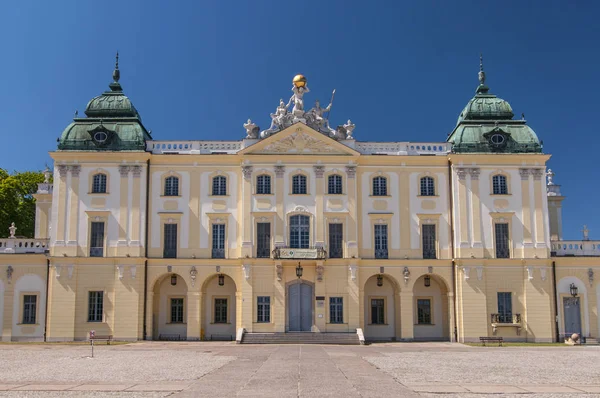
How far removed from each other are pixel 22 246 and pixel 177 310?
10.5 m

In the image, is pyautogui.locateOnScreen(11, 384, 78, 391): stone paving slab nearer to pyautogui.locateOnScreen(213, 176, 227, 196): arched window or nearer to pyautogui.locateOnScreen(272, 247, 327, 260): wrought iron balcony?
pyautogui.locateOnScreen(272, 247, 327, 260): wrought iron balcony

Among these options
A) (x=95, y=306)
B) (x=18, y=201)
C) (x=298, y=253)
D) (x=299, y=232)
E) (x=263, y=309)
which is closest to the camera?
(x=298, y=253)

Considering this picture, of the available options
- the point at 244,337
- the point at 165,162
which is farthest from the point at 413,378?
the point at 165,162

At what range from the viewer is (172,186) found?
146 ft

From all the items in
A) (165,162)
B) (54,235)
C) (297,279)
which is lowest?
(297,279)

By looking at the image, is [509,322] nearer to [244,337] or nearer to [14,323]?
[244,337]

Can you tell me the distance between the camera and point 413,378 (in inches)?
827

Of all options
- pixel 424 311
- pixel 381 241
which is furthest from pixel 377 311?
pixel 381 241

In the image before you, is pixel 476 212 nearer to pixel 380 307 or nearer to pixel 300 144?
pixel 380 307

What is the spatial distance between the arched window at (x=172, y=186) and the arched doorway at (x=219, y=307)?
592cm

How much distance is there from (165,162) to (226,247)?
22.0 ft

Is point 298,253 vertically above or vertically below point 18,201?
below

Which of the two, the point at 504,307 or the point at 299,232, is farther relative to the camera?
the point at 299,232

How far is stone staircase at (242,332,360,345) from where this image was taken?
4116cm
